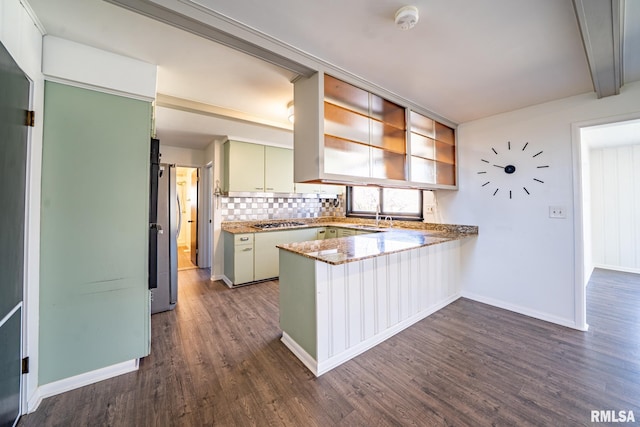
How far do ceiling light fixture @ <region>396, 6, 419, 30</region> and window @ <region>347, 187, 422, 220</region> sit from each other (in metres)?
2.52

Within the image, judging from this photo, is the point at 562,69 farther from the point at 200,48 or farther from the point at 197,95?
the point at 197,95

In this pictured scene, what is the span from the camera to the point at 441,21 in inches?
56.9

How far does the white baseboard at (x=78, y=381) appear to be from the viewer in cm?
153

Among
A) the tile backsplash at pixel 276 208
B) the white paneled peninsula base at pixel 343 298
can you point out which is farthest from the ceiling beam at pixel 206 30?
the tile backsplash at pixel 276 208

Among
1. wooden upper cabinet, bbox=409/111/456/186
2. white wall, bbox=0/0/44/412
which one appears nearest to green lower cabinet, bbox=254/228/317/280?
wooden upper cabinet, bbox=409/111/456/186

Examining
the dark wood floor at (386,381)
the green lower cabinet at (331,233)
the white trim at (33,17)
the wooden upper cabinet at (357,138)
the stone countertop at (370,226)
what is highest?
the white trim at (33,17)

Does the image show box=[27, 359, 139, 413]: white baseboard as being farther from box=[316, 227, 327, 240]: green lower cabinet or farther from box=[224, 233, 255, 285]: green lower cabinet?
box=[316, 227, 327, 240]: green lower cabinet

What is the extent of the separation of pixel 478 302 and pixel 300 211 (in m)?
3.29

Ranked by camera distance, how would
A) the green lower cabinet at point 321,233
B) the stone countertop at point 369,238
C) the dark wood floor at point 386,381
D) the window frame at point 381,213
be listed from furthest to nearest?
the green lower cabinet at point 321,233 → the window frame at point 381,213 → the stone countertop at point 369,238 → the dark wood floor at point 386,381

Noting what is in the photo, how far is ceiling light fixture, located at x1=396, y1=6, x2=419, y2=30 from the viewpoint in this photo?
1.33 m

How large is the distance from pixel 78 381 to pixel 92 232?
1039 millimetres

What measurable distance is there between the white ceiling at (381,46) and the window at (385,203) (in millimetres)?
1615

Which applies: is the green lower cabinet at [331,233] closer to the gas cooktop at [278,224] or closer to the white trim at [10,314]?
the gas cooktop at [278,224]

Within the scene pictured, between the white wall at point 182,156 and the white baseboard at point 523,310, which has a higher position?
the white wall at point 182,156
